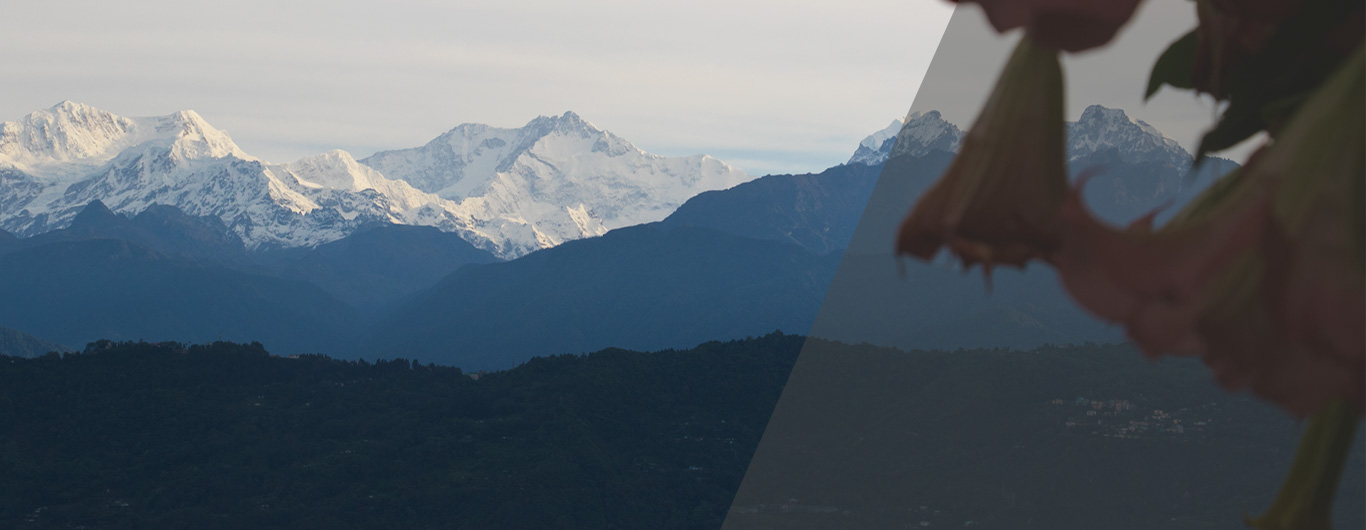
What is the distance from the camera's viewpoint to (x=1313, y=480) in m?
1.21

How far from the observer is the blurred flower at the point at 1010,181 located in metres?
1.10

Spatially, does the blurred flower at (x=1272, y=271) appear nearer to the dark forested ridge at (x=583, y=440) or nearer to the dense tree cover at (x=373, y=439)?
the dark forested ridge at (x=583, y=440)

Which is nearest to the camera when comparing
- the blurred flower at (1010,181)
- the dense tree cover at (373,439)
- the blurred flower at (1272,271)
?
the blurred flower at (1272,271)

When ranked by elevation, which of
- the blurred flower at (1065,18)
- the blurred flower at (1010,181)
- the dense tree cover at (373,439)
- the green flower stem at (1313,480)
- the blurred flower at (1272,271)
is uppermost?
the blurred flower at (1065,18)

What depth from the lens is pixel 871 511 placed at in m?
65.4

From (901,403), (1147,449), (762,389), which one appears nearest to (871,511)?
(901,403)

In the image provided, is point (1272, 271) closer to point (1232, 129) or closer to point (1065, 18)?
point (1065, 18)

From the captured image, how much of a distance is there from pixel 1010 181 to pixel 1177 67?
80 cm

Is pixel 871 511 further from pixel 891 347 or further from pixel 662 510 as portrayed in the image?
pixel 662 510

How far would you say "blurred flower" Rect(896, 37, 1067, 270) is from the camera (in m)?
1.10

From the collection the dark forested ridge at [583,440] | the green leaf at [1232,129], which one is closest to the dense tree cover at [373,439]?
the dark forested ridge at [583,440]

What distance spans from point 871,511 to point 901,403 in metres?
7.49

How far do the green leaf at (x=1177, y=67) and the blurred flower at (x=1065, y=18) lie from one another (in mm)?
736
